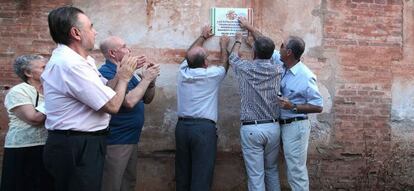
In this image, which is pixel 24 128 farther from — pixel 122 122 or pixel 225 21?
pixel 225 21

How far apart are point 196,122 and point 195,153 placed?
0.35 meters

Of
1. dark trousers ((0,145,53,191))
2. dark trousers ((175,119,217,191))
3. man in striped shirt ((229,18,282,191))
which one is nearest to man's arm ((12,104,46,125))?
dark trousers ((0,145,53,191))

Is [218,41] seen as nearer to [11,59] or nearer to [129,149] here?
[129,149]

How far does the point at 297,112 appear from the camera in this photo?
216 inches

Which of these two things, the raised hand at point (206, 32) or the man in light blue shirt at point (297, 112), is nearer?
the man in light blue shirt at point (297, 112)

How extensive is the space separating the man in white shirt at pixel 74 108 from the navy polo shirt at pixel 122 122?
61.1 inches

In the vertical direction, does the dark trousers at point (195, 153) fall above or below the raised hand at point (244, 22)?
below

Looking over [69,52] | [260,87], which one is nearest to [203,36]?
[260,87]

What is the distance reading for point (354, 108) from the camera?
6.40 meters

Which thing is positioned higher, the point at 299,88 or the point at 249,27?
the point at 249,27

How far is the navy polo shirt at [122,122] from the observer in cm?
514

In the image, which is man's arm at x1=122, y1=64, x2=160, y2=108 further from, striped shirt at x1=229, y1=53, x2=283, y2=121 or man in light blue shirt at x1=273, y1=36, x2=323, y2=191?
man in light blue shirt at x1=273, y1=36, x2=323, y2=191

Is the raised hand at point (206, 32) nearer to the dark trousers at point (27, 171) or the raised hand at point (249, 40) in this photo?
the raised hand at point (249, 40)

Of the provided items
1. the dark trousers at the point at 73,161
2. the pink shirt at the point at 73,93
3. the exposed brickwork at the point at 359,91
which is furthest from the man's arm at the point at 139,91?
the exposed brickwork at the point at 359,91
